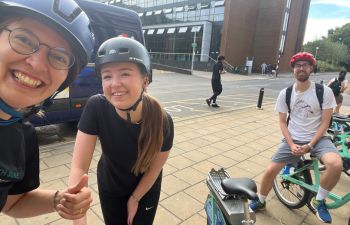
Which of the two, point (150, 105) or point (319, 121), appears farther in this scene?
point (319, 121)

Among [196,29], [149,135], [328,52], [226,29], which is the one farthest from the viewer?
[328,52]

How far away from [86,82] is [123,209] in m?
3.96

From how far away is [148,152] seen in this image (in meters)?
1.81

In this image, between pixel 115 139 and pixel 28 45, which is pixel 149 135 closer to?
pixel 115 139

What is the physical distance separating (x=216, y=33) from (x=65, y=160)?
34800 mm

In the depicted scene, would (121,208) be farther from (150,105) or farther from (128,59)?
(128,59)

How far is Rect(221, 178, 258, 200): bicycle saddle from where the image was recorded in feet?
6.31

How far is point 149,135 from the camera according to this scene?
1.79 meters

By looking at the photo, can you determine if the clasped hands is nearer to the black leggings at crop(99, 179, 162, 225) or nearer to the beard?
the black leggings at crop(99, 179, 162, 225)

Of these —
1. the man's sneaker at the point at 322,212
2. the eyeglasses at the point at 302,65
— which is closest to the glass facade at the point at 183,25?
the eyeglasses at the point at 302,65

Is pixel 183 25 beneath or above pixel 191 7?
beneath

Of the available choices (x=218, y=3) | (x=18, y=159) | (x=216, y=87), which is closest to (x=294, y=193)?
(x=18, y=159)

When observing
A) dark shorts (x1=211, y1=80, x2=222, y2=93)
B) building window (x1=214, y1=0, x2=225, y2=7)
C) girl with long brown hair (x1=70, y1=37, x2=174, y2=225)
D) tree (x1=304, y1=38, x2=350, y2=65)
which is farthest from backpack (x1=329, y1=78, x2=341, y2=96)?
tree (x1=304, y1=38, x2=350, y2=65)

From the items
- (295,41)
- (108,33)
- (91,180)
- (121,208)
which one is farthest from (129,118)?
(295,41)
